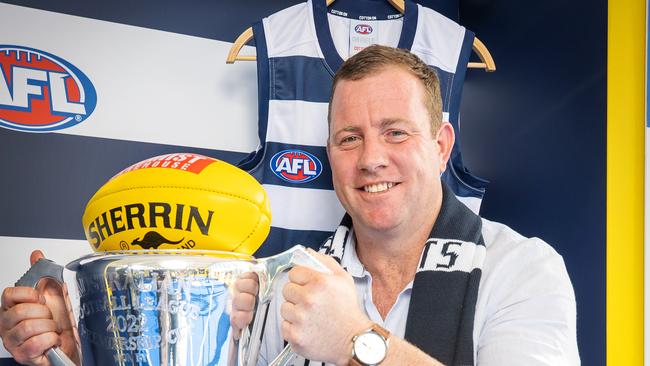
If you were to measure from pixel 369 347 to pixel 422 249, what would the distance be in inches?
20.5

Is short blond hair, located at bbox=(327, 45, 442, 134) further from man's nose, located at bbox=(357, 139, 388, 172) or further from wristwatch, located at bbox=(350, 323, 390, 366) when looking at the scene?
wristwatch, located at bbox=(350, 323, 390, 366)

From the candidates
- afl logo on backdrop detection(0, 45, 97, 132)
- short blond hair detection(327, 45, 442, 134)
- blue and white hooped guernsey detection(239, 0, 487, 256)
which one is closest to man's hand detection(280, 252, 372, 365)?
short blond hair detection(327, 45, 442, 134)

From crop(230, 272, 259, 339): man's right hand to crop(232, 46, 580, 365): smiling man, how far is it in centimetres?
30

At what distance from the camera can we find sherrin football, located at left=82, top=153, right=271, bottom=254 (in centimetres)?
64

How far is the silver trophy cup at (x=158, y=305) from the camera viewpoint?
59 cm

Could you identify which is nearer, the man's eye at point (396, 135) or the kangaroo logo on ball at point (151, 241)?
the kangaroo logo on ball at point (151, 241)

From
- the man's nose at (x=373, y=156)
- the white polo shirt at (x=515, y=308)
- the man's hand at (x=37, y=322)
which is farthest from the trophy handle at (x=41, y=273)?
the man's nose at (x=373, y=156)

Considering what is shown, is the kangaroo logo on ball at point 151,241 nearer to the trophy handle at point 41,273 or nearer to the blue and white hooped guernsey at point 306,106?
the trophy handle at point 41,273

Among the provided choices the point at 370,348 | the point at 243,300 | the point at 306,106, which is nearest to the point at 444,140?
the point at 306,106

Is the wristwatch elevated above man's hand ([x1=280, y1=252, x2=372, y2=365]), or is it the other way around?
man's hand ([x1=280, y1=252, x2=372, y2=365])

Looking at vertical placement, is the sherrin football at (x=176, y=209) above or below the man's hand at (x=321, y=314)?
above

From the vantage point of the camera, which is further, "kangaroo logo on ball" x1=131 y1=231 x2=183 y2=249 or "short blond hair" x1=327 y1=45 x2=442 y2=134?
"short blond hair" x1=327 y1=45 x2=442 y2=134

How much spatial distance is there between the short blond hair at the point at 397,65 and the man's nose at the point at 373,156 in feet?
0.40

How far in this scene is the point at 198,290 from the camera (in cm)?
60
